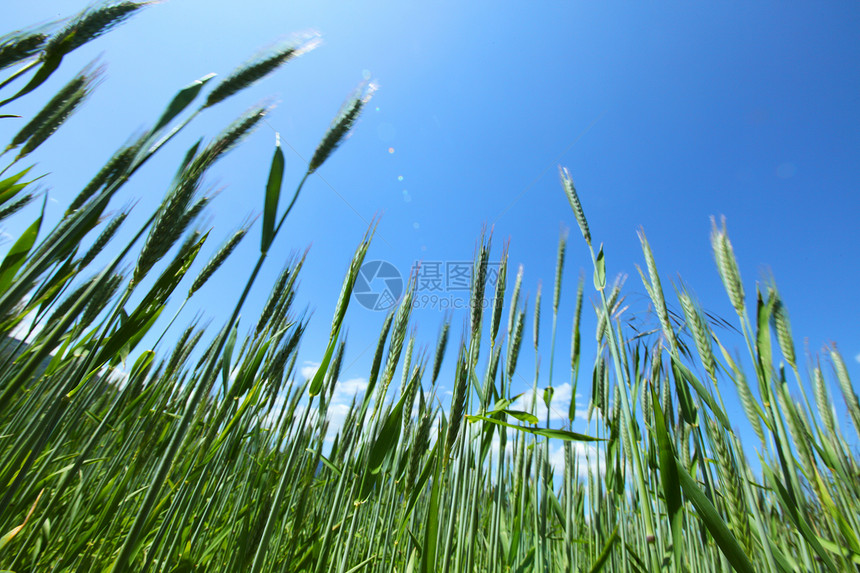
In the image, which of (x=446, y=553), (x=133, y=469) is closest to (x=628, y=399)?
(x=446, y=553)

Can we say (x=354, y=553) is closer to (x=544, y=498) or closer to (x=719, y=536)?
(x=544, y=498)

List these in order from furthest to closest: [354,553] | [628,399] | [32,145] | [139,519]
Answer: [354,553], [32,145], [628,399], [139,519]

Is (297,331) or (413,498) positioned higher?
(297,331)

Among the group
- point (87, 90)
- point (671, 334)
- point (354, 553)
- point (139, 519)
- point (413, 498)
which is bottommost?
point (354, 553)

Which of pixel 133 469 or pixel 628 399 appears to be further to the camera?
pixel 133 469

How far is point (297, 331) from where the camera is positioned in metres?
1.42

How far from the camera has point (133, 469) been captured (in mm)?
1162

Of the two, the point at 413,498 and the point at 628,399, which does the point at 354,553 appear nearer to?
the point at 413,498

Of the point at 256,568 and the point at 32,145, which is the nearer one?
the point at 256,568

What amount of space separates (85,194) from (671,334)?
1723 millimetres

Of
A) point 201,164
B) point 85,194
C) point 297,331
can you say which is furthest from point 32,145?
point 297,331

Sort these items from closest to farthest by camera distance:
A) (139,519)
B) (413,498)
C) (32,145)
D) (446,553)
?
1. (139,519)
2. (446,553)
3. (413,498)
4. (32,145)

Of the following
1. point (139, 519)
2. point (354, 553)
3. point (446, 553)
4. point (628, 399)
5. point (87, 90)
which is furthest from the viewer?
point (354, 553)

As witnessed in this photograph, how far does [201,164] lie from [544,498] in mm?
1969
